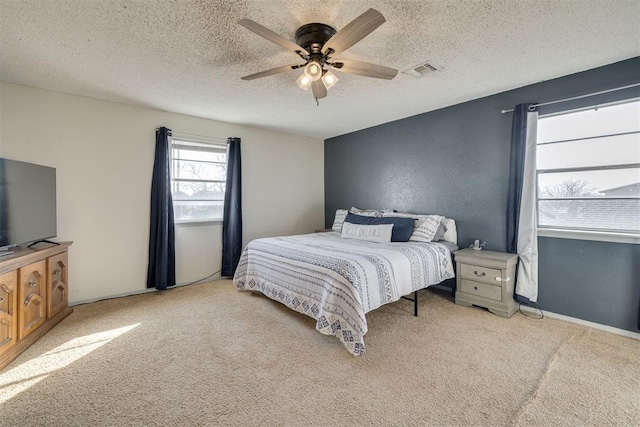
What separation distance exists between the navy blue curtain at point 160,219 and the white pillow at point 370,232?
232cm

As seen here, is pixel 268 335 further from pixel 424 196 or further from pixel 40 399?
pixel 424 196

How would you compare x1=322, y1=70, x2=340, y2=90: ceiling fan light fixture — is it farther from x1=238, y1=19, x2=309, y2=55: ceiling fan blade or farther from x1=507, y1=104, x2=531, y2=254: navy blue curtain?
x1=507, y1=104, x2=531, y2=254: navy blue curtain

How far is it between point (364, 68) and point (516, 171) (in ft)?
6.86

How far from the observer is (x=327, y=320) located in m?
2.17

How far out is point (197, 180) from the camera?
3.98 metres

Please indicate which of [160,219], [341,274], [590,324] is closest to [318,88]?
[341,274]

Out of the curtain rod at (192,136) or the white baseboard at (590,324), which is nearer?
the white baseboard at (590,324)

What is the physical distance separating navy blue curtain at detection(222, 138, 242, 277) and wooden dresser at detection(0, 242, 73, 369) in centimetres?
177

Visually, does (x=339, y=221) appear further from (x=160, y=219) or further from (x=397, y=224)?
(x=160, y=219)

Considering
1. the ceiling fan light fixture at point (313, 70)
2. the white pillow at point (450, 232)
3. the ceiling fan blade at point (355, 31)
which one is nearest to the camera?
the ceiling fan blade at point (355, 31)

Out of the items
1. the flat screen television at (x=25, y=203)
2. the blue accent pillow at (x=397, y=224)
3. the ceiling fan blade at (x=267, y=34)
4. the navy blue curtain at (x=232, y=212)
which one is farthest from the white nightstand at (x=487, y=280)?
the flat screen television at (x=25, y=203)

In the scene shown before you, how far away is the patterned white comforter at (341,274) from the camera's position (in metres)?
2.13

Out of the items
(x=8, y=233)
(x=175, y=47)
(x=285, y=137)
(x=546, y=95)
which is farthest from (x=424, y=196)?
(x=8, y=233)

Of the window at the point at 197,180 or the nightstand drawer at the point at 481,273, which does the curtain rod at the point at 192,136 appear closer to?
the window at the point at 197,180
